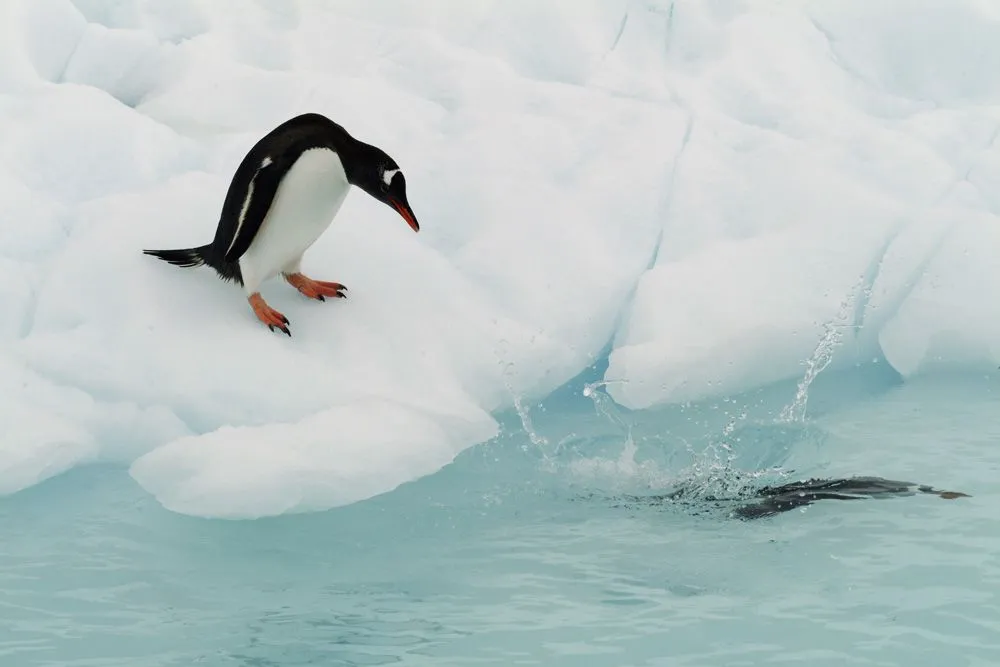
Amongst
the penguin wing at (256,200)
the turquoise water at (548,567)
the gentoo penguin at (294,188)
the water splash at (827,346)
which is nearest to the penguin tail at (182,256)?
the gentoo penguin at (294,188)

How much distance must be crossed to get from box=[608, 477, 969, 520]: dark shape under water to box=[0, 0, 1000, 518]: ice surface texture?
2.14 feet

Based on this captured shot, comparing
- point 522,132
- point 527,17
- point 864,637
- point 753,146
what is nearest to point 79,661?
point 864,637

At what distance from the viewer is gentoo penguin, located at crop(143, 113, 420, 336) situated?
323 cm

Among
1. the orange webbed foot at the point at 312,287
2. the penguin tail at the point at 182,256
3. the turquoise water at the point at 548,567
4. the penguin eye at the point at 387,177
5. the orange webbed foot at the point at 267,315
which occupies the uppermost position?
the penguin eye at the point at 387,177

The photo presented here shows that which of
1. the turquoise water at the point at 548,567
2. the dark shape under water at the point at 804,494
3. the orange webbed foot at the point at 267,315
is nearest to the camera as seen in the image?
the turquoise water at the point at 548,567

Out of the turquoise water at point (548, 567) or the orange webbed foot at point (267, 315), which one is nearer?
the turquoise water at point (548, 567)

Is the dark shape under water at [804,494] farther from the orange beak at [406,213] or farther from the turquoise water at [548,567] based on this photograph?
the orange beak at [406,213]

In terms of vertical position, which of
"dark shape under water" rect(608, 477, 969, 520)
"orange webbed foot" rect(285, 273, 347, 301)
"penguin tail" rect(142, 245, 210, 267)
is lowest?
"dark shape under water" rect(608, 477, 969, 520)

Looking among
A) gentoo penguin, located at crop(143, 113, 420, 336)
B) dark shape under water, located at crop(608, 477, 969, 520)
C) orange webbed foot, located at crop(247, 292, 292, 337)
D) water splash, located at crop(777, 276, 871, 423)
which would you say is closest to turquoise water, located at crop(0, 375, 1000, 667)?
dark shape under water, located at crop(608, 477, 969, 520)

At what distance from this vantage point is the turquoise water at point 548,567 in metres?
2.23

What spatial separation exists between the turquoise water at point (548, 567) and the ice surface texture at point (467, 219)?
18cm

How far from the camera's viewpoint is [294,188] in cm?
324

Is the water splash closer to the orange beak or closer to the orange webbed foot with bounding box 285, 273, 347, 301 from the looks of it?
the orange beak

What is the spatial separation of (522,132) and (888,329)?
148cm
